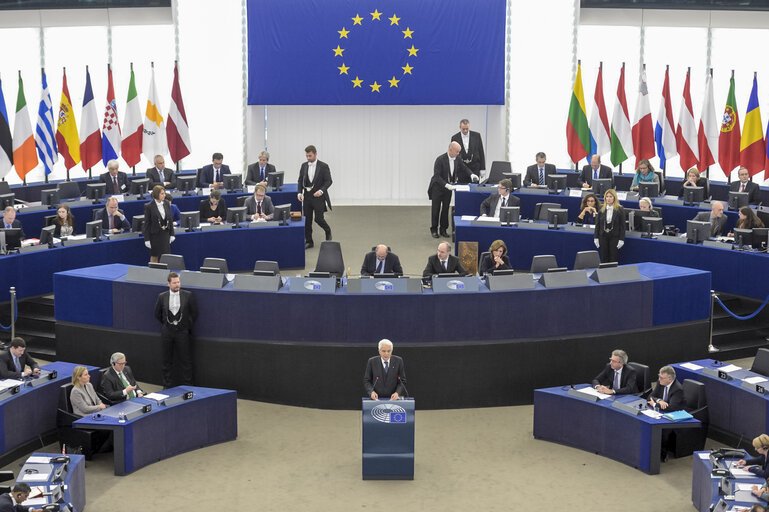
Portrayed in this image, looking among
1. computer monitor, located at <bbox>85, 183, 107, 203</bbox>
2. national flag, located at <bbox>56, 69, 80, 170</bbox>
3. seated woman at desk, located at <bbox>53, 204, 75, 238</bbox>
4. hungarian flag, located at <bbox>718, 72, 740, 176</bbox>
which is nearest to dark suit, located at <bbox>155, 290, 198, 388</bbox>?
seated woman at desk, located at <bbox>53, 204, 75, 238</bbox>

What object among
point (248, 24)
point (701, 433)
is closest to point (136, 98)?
point (248, 24)

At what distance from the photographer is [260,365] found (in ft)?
45.0

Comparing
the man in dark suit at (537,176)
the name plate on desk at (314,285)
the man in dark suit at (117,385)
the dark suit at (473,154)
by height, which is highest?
the dark suit at (473,154)

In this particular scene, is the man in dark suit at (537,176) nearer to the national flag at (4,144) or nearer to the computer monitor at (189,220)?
the computer monitor at (189,220)

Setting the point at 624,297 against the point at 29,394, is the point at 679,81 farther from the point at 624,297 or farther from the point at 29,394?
the point at 29,394

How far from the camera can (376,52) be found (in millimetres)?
23562

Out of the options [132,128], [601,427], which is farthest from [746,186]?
[132,128]

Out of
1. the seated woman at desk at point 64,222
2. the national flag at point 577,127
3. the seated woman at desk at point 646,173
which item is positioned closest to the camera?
the seated woman at desk at point 64,222

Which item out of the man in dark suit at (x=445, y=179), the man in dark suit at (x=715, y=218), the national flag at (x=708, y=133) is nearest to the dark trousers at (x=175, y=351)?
the man in dark suit at (x=445, y=179)

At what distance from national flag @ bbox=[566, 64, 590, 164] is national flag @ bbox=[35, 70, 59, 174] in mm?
10945

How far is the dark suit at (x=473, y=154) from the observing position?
20.9m

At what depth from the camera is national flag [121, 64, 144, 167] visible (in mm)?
22500

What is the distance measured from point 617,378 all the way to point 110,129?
13763 mm

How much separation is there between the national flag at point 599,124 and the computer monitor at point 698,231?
20.3 ft
